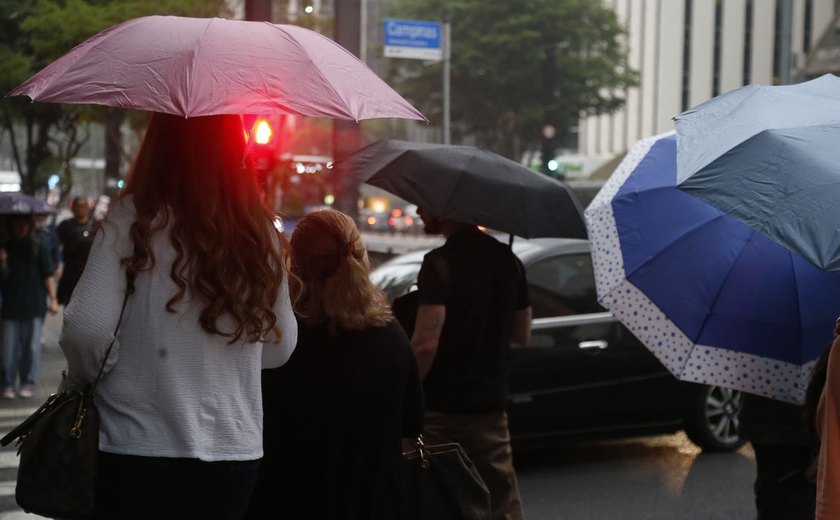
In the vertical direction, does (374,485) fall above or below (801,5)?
below

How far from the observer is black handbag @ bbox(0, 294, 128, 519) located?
2.65 metres

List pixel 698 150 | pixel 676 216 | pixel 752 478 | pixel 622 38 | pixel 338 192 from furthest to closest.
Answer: pixel 622 38, pixel 338 192, pixel 752 478, pixel 676 216, pixel 698 150

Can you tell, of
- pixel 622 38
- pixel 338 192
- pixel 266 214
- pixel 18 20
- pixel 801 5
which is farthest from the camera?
pixel 801 5

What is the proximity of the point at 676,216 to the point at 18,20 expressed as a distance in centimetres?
2194

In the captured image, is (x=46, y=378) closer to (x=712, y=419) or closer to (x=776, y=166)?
(x=712, y=419)

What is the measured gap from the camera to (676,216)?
448cm

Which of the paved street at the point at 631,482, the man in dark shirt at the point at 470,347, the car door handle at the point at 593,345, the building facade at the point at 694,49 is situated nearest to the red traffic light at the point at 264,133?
Result: the paved street at the point at 631,482

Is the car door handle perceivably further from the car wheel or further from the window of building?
the window of building

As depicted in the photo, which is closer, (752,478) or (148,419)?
(148,419)

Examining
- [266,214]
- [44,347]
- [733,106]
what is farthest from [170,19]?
[44,347]

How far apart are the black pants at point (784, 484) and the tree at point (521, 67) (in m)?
41.5

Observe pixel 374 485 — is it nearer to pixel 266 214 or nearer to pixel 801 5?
pixel 266 214

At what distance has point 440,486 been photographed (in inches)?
144

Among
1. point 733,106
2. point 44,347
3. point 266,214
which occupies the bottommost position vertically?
point 44,347
